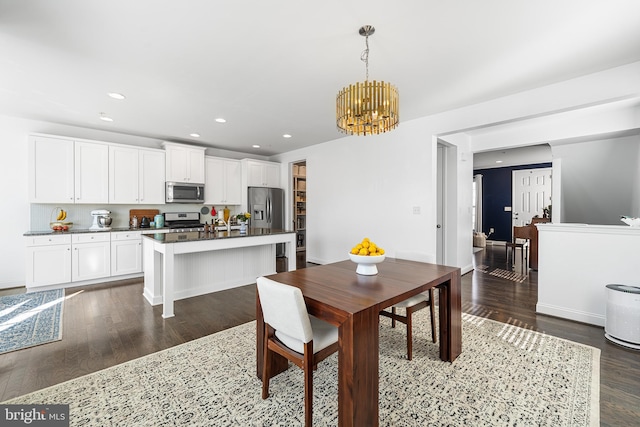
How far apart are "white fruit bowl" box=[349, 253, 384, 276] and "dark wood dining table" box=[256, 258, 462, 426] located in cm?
5

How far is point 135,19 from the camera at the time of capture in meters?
1.94

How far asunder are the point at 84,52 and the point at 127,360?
2.68 m

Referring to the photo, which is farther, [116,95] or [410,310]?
[116,95]

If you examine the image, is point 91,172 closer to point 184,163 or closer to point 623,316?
point 184,163

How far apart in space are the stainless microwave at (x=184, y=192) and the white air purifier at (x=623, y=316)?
6.26 metres

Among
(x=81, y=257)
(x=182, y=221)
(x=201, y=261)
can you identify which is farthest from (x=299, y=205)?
(x=81, y=257)

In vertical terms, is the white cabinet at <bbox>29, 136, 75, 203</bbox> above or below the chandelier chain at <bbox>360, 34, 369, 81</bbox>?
below

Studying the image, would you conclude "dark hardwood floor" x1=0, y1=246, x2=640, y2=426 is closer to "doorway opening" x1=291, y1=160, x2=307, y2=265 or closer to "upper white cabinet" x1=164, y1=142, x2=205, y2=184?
"upper white cabinet" x1=164, y1=142, x2=205, y2=184

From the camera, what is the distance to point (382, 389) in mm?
1865

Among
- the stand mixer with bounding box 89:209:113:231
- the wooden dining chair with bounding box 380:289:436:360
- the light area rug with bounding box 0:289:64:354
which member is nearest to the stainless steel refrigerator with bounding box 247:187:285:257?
the stand mixer with bounding box 89:209:113:231

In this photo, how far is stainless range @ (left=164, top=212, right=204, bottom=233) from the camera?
5.31 metres

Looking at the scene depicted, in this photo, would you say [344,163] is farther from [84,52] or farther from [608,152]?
[608,152]

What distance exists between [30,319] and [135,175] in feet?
8.93

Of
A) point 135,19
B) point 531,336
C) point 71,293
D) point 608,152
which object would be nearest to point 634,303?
point 531,336
